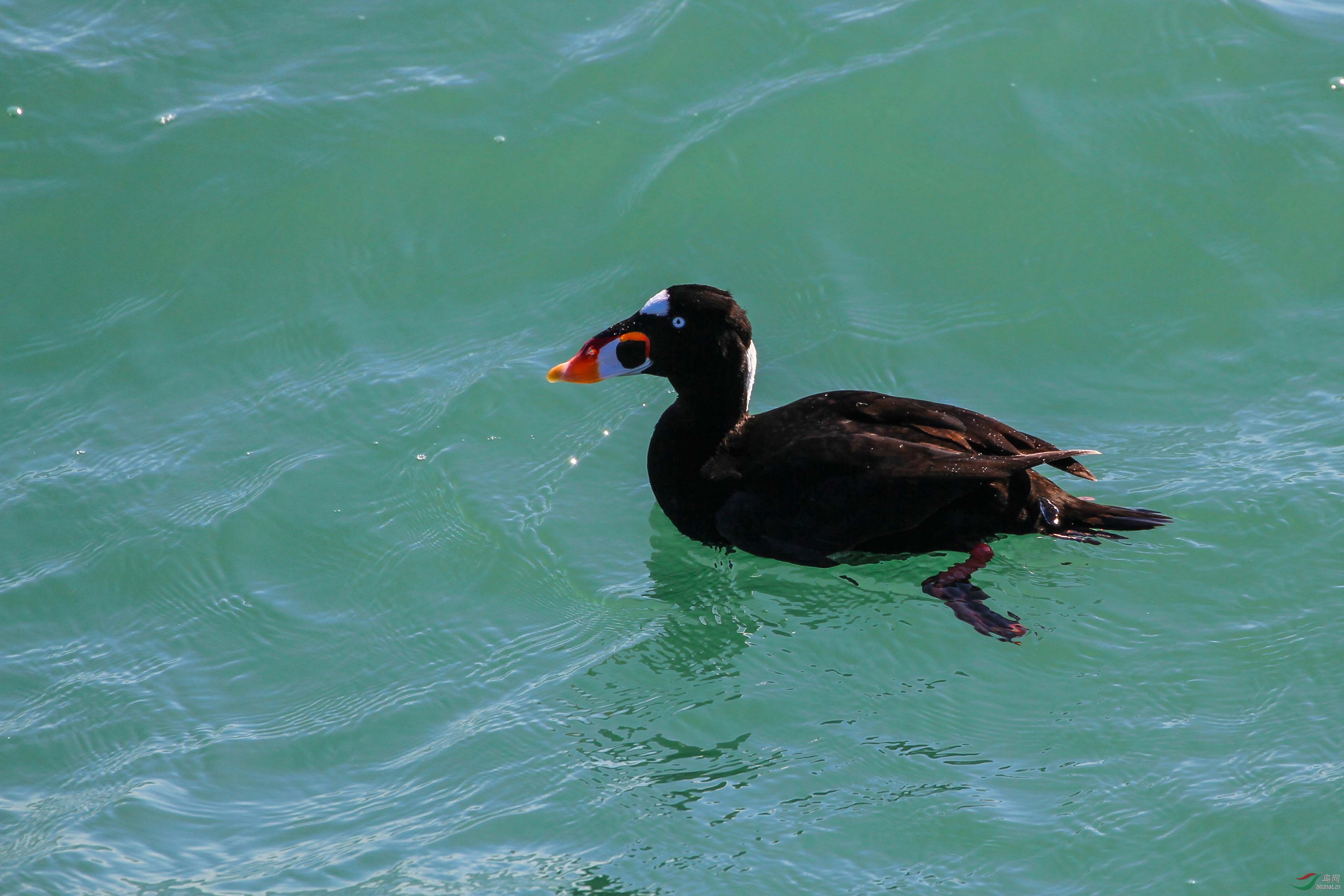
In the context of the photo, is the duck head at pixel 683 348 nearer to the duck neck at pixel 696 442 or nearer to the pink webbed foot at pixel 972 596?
the duck neck at pixel 696 442

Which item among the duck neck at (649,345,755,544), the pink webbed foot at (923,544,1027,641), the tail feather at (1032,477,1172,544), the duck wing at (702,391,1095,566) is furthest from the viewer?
the duck neck at (649,345,755,544)

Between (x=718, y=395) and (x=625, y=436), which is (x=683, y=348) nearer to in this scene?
(x=718, y=395)

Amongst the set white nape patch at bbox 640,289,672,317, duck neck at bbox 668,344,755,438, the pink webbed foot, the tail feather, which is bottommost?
the pink webbed foot

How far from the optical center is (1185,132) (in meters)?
6.71

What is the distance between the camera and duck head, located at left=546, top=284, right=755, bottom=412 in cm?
525

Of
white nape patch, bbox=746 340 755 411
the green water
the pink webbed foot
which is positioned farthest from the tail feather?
white nape patch, bbox=746 340 755 411

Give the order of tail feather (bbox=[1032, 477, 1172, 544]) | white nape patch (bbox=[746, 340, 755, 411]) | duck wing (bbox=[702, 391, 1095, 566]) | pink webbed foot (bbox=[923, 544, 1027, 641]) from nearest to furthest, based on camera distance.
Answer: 1. pink webbed foot (bbox=[923, 544, 1027, 641])
2. duck wing (bbox=[702, 391, 1095, 566])
3. tail feather (bbox=[1032, 477, 1172, 544])
4. white nape patch (bbox=[746, 340, 755, 411])

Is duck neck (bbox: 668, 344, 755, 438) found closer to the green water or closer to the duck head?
the duck head

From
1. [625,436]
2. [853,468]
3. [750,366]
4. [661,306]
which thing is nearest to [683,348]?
[661,306]

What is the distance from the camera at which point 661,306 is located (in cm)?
526

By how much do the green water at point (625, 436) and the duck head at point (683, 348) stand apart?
1.83 feet

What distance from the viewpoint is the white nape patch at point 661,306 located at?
17.2ft

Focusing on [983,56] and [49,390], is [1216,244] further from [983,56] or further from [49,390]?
[49,390]

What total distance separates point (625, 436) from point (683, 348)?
76cm
